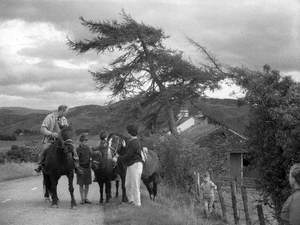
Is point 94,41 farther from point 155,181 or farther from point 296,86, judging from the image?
point 296,86

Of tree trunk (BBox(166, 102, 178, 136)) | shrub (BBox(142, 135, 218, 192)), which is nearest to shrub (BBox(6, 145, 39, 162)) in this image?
tree trunk (BBox(166, 102, 178, 136))

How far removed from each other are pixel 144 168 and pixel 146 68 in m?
22.1

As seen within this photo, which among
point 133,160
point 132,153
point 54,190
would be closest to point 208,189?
point 133,160

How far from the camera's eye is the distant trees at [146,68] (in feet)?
128

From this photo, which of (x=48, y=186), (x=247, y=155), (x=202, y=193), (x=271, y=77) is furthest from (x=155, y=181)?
(x=271, y=77)

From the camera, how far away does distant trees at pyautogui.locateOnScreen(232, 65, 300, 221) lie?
12164mm

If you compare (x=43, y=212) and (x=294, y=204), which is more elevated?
(x=294, y=204)

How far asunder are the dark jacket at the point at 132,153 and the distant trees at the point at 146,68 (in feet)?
76.4

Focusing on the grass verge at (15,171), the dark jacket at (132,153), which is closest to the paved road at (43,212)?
the dark jacket at (132,153)

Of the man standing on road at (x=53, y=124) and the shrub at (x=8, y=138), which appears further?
the shrub at (x=8, y=138)

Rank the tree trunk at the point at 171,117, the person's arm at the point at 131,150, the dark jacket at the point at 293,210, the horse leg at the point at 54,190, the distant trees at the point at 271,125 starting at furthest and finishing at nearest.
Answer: the tree trunk at the point at 171,117
the horse leg at the point at 54,190
the person's arm at the point at 131,150
the distant trees at the point at 271,125
the dark jacket at the point at 293,210

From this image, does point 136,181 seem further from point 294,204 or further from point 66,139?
point 294,204

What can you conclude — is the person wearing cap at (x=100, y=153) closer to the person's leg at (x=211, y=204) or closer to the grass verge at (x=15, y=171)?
the person's leg at (x=211, y=204)

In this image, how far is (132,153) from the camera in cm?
1495
